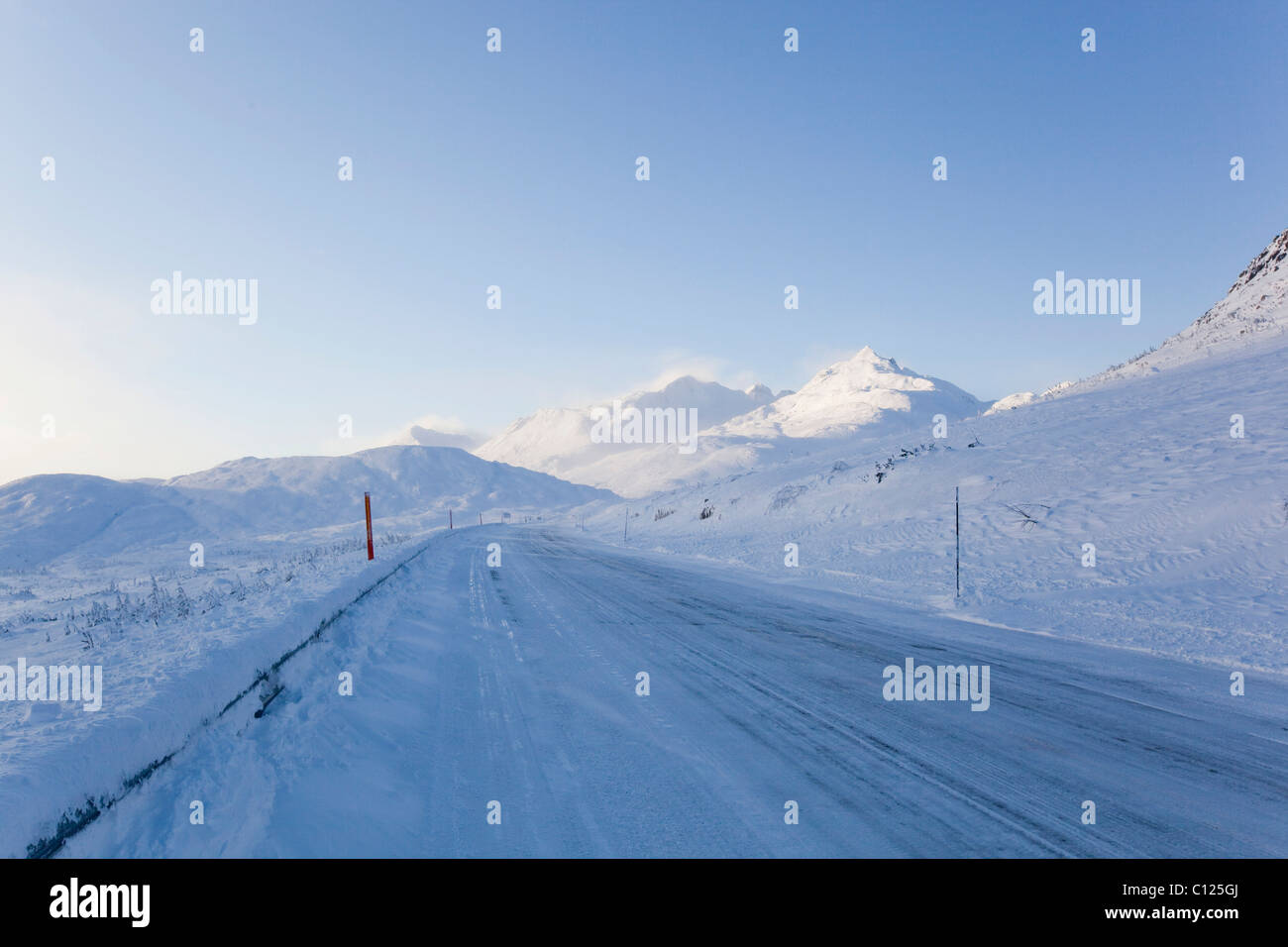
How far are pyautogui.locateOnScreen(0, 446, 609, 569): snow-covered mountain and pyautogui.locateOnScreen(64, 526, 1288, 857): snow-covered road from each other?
73480 mm

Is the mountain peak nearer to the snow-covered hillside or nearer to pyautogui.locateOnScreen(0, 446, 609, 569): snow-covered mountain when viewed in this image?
the snow-covered hillside

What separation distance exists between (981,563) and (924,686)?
30.8 ft

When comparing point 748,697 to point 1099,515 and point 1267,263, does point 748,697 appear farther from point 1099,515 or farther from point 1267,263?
point 1267,263

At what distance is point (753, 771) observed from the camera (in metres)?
4.61

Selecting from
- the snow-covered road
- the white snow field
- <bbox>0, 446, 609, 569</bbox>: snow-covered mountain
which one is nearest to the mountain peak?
the white snow field

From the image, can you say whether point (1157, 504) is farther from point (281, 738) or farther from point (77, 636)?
point (77, 636)

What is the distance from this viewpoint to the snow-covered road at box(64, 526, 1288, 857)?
3637 millimetres

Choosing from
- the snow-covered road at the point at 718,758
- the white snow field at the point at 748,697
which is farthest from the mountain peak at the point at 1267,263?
the snow-covered road at the point at 718,758

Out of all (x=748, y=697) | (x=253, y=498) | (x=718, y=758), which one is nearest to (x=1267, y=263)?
(x=748, y=697)

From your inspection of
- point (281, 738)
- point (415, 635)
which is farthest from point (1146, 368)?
point (281, 738)

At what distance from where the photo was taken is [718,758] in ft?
16.0

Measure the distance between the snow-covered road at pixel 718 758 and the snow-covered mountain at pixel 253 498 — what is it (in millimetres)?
73480

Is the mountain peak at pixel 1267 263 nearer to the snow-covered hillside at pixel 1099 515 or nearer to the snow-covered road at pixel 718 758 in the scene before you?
the snow-covered hillside at pixel 1099 515

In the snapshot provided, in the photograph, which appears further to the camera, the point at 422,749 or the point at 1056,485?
the point at 1056,485
